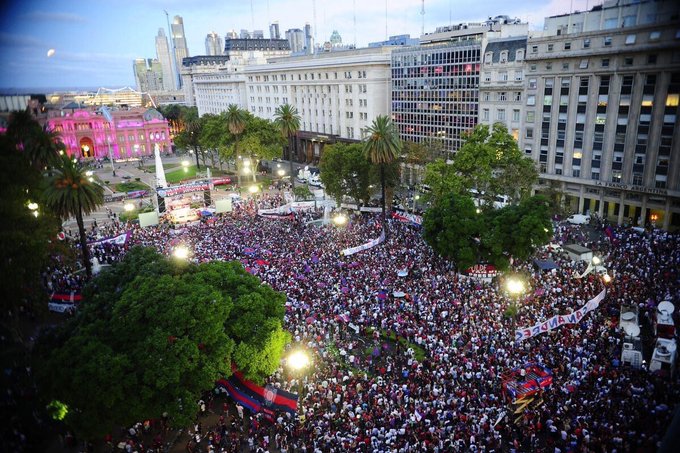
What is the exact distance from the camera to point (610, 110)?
5297 cm

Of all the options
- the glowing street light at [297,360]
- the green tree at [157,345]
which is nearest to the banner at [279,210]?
the green tree at [157,345]

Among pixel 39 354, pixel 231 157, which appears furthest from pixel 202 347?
pixel 231 157

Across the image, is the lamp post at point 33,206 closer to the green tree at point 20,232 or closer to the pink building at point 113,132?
the green tree at point 20,232

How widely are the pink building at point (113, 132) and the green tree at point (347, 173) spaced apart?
77.5 meters

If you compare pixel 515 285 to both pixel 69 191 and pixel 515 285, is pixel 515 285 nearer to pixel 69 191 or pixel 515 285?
pixel 515 285

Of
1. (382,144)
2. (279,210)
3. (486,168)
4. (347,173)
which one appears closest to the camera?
(486,168)

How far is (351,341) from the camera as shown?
98.1 feet

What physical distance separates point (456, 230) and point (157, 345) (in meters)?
23.3

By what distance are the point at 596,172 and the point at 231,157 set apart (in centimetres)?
5955

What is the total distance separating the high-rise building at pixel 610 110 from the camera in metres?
48.3

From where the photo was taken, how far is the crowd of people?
20.9 meters

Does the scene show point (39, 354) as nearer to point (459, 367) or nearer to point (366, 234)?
point (459, 367)

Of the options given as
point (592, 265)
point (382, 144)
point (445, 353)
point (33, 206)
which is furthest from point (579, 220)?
point (33, 206)

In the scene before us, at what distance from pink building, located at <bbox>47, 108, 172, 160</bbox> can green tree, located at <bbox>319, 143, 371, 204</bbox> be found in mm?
77531
